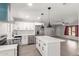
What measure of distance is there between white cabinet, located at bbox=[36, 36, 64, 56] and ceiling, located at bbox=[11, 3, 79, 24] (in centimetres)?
47

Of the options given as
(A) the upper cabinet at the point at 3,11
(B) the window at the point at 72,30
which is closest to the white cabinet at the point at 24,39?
(A) the upper cabinet at the point at 3,11

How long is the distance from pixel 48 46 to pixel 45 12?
3.07 feet

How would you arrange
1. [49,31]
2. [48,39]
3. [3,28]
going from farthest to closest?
[48,39] < [49,31] < [3,28]

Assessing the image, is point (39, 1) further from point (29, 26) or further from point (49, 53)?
point (49, 53)

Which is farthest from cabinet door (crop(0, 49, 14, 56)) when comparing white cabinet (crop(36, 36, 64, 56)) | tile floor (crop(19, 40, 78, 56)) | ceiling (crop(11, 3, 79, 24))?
ceiling (crop(11, 3, 79, 24))

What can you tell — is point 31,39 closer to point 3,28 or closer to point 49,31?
point 49,31

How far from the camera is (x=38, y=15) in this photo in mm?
2092

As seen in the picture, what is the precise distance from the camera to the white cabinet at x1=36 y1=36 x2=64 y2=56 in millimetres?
2140

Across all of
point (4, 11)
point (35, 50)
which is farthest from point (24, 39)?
point (4, 11)

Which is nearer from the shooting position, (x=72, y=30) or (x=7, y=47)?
(x=7, y=47)

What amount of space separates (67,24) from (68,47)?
2.28ft

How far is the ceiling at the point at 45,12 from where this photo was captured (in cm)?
200

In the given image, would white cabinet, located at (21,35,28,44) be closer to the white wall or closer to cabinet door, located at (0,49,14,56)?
cabinet door, located at (0,49,14,56)

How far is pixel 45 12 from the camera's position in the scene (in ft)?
6.84
